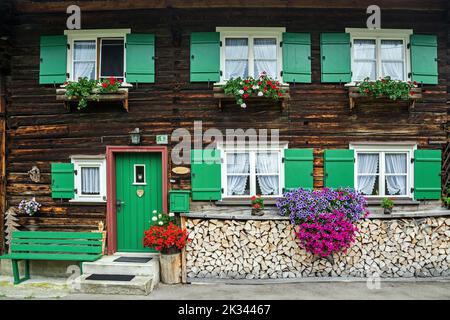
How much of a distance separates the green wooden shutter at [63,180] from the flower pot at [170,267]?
290cm

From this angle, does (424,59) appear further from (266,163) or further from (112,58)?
(112,58)

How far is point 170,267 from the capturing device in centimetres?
747

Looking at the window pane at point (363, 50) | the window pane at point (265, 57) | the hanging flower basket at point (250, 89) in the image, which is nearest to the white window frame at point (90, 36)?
the hanging flower basket at point (250, 89)

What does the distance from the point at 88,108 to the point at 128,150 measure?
1441 mm

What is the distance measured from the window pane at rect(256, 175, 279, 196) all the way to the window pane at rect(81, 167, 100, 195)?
3910mm

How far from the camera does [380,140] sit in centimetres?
855

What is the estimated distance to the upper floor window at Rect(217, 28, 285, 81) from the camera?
336 inches

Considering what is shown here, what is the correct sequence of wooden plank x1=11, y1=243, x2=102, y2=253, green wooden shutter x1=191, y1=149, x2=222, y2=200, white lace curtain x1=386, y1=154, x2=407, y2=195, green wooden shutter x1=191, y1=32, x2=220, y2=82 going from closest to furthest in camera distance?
wooden plank x1=11, y1=243, x2=102, y2=253
green wooden shutter x1=191, y1=149, x2=222, y2=200
green wooden shutter x1=191, y1=32, x2=220, y2=82
white lace curtain x1=386, y1=154, x2=407, y2=195

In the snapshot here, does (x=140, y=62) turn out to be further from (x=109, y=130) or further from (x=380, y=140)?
(x=380, y=140)

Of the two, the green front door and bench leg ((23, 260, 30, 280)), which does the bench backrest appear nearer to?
bench leg ((23, 260, 30, 280))

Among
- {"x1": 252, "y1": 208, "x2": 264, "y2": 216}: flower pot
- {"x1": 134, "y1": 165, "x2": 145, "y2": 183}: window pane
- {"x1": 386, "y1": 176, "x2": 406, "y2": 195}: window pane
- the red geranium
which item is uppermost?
{"x1": 134, "y1": 165, "x2": 145, "y2": 183}: window pane

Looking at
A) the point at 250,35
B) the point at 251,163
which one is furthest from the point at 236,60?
the point at 251,163

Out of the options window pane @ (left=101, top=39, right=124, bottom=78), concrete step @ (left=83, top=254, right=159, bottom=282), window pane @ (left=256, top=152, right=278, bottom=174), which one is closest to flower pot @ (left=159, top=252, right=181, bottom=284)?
concrete step @ (left=83, top=254, right=159, bottom=282)
